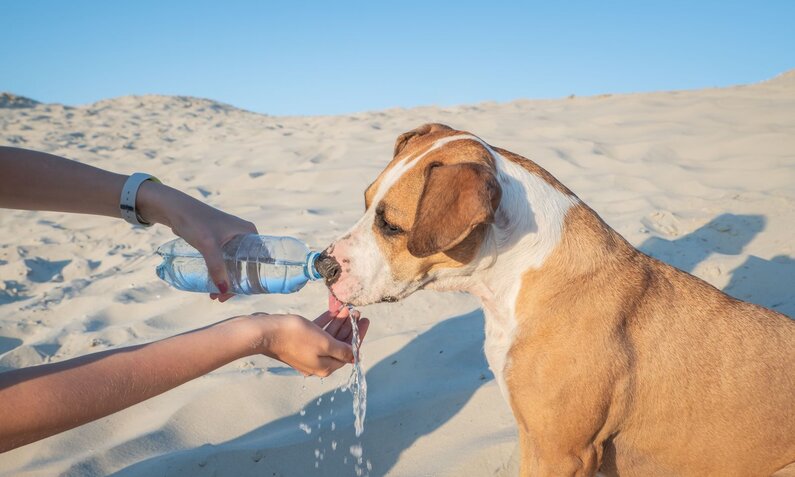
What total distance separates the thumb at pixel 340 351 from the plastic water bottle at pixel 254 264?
532mm

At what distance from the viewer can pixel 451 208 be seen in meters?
2.39

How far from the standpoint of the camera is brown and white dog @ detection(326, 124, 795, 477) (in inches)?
99.2

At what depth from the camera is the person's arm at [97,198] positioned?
2.88m

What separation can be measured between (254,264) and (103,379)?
5.45 ft

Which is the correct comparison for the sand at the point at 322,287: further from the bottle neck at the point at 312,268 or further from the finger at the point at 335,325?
the bottle neck at the point at 312,268

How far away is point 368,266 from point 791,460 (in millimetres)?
1962

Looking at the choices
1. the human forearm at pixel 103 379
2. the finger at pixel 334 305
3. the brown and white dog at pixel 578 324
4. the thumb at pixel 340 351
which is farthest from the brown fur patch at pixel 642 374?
the human forearm at pixel 103 379

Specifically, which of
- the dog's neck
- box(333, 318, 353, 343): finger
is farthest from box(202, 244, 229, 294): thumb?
the dog's neck

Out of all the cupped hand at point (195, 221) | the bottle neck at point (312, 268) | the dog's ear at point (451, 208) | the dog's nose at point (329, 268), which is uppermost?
the dog's ear at point (451, 208)

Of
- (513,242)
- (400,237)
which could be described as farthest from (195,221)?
(513,242)

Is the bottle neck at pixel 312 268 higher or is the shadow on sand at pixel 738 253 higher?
the bottle neck at pixel 312 268

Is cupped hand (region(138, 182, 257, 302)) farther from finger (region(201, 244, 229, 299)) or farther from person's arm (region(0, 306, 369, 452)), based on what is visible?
person's arm (region(0, 306, 369, 452))

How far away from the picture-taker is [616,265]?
279 cm

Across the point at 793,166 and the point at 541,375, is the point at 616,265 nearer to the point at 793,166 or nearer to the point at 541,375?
the point at 541,375
